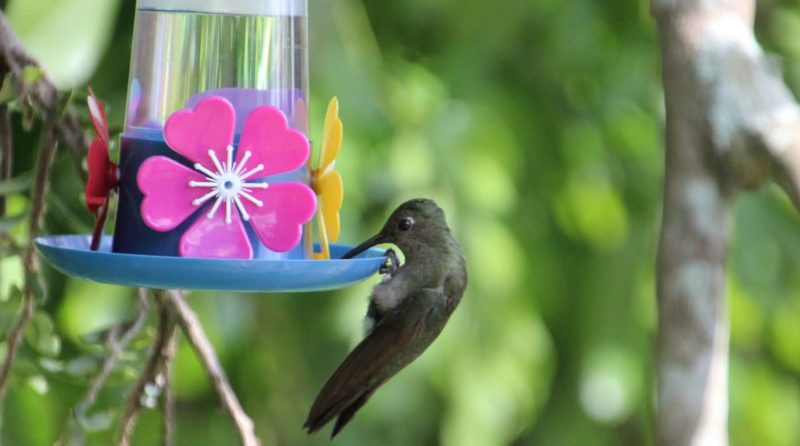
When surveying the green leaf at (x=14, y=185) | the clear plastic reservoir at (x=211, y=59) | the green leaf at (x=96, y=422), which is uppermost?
the clear plastic reservoir at (x=211, y=59)

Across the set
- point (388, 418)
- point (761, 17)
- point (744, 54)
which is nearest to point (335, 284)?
point (744, 54)

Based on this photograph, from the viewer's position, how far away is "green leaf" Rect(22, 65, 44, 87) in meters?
1.70

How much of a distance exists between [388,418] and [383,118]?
2.63 feet

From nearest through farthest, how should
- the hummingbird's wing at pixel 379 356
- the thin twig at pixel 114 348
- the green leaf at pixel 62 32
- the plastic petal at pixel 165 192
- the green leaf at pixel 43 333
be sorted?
the plastic petal at pixel 165 192 < the hummingbird's wing at pixel 379 356 < the thin twig at pixel 114 348 < the green leaf at pixel 43 333 < the green leaf at pixel 62 32

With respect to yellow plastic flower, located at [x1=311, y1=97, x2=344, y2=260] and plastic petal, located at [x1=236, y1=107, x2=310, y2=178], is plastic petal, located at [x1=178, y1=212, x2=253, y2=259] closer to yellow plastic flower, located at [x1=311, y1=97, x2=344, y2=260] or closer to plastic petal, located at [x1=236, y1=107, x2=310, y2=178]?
plastic petal, located at [x1=236, y1=107, x2=310, y2=178]

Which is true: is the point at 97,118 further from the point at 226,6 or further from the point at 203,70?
the point at 226,6

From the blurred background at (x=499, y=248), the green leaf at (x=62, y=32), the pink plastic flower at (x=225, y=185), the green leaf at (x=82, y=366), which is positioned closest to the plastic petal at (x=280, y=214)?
the pink plastic flower at (x=225, y=185)

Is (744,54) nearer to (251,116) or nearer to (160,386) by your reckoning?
(251,116)

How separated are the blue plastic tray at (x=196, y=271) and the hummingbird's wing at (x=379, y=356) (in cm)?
25

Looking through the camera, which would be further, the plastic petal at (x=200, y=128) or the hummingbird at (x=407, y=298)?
the hummingbird at (x=407, y=298)

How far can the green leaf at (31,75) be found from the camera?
67.0 inches

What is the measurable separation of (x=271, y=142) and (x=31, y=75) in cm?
37

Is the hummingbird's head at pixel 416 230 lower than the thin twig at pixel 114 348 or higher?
higher

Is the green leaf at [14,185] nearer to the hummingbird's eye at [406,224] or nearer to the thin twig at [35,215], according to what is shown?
the thin twig at [35,215]
